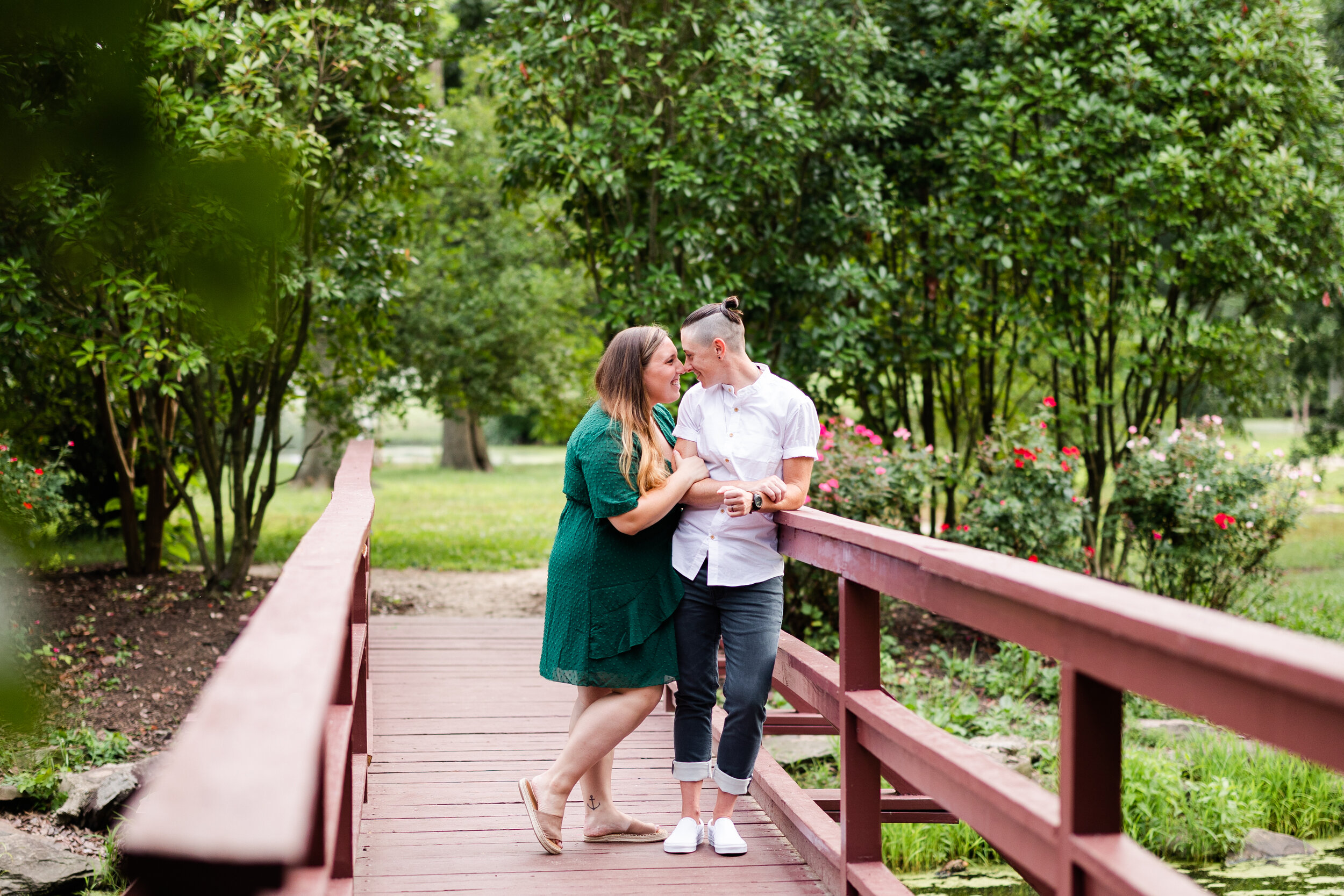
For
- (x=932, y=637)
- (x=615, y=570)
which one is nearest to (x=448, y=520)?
(x=932, y=637)

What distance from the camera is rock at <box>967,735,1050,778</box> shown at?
19.1ft

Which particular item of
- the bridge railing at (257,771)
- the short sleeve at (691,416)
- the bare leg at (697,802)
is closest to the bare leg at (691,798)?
the bare leg at (697,802)

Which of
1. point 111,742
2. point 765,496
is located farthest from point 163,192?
point 111,742

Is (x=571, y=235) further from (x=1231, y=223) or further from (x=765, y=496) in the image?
(x=765, y=496)

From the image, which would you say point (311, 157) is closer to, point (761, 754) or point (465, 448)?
point (761, 754)

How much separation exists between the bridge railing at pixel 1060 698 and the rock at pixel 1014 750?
114 inches

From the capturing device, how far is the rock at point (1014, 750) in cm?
582

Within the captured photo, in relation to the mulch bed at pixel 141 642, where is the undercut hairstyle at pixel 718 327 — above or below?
above

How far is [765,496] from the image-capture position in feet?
10.8

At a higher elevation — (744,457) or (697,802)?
(744,457)

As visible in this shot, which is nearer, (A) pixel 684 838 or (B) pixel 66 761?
(A) pixel 684 838

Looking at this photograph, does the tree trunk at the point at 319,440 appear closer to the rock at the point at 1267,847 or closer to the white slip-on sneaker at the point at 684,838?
the white slip-on sneaker at the point at 684,838

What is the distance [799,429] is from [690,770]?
1.12 meters

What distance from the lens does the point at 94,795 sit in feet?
16.6
